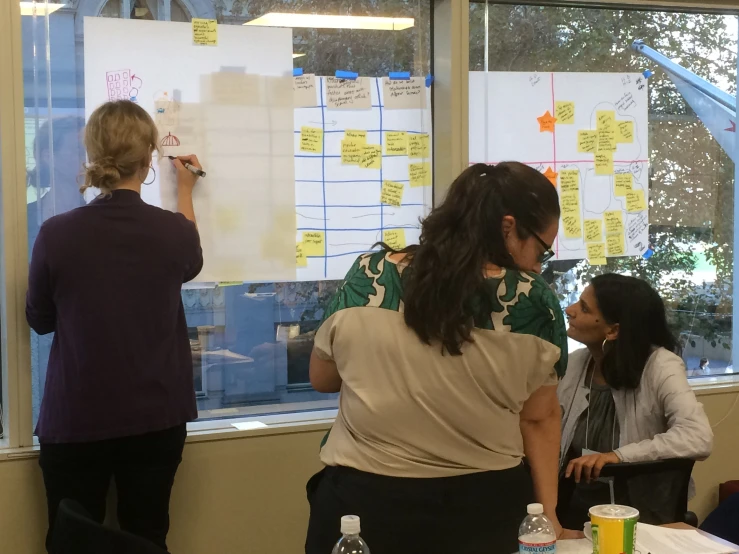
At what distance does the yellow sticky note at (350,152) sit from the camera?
2.83m

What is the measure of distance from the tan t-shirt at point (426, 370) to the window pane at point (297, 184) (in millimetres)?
1205

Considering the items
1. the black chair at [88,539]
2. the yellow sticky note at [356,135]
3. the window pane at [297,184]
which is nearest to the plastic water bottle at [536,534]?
the black chair at [88,539]

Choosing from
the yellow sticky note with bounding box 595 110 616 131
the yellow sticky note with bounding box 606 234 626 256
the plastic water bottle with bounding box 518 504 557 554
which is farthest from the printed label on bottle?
the yellow sticky note with bounding box 595 110 616 131

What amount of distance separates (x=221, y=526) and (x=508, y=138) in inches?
66.7

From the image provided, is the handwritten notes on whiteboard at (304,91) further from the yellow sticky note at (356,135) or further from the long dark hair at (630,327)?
the long dark hair at (630,327)

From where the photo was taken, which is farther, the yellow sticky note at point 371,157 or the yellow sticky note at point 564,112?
the yellow sticky note at point 564,112

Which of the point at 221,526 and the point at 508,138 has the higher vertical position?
the point at 508,138

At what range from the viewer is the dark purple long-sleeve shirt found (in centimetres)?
201

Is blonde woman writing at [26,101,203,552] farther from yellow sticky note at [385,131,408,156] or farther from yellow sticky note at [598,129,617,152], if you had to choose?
yellow sticky note at [598,129,617,152]

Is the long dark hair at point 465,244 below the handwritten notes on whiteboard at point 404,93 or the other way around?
below

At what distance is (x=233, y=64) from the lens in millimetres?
2654

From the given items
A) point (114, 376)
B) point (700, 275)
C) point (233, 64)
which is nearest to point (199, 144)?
point (233, 64)

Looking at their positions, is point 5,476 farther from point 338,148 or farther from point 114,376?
point 338,148

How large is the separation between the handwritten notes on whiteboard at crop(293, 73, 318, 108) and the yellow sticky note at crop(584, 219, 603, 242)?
117 centimetres
